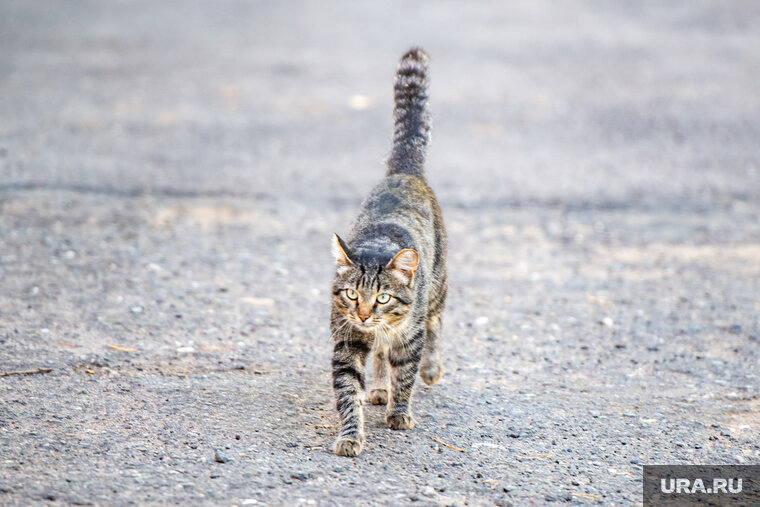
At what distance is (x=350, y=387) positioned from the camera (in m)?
4.74

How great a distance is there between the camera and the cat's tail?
6.01 metres

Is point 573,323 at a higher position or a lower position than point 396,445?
higher

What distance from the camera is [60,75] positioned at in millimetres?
12742

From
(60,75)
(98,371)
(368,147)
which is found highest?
(60,75)

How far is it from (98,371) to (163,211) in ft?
10.8

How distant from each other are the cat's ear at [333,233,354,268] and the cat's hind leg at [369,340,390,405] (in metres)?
0.62

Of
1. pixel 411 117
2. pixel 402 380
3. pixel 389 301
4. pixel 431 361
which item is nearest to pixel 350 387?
pixel 402 380

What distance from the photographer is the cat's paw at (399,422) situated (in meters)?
4.85

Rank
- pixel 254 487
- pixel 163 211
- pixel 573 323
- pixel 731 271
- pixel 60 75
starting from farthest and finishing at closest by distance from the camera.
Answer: pixel 60 75 < pixel 163 211 < pixel 731 271 < pixel 573 323 < pixel 254 487

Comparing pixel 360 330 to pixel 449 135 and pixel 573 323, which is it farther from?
pixel 449 135

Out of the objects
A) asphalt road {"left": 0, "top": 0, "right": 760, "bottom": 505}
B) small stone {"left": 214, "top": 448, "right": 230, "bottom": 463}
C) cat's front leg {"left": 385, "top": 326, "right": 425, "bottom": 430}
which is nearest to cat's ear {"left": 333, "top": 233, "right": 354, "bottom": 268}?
cat's front leg {"left": 385, "top": 326, "right": 425, "bottom": 430}

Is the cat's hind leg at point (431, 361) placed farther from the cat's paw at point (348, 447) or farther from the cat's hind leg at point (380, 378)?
the cat's paw at point (348, 447)

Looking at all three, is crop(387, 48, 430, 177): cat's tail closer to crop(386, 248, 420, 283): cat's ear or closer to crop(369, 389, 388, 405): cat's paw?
crop(386, 248, 420, 283): cat's ear

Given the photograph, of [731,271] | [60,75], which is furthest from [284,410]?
[60,75]
